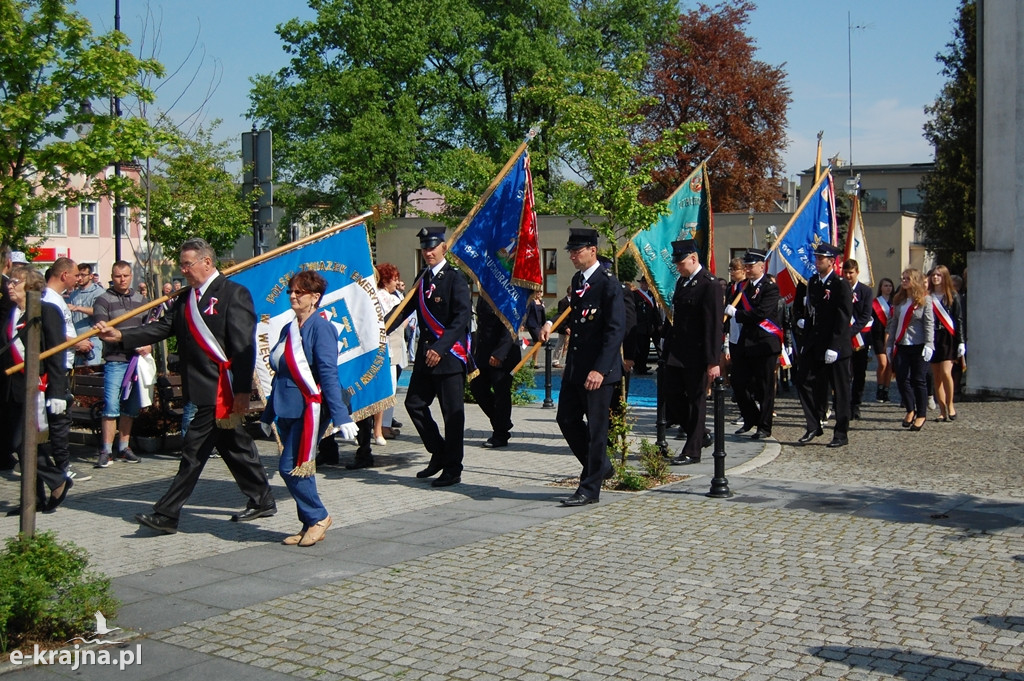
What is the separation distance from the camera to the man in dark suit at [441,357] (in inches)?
384

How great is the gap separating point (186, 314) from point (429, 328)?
2.59 meters

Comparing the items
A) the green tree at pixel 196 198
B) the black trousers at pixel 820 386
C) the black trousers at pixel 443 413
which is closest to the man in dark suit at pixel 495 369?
the black trousers at pixel 443 413

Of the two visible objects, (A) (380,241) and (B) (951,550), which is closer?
(B) (951,550)

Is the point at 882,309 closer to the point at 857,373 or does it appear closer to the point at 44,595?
the point at 857,373

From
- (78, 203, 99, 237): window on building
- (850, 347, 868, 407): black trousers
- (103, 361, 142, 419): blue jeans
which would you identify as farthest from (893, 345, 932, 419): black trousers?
(78, 203, 99, 237): window on building

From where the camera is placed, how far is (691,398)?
10734 millimetres

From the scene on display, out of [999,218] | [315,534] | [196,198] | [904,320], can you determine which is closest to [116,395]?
[315,534]

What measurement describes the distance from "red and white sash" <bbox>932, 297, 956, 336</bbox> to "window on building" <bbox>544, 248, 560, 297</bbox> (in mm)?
34980

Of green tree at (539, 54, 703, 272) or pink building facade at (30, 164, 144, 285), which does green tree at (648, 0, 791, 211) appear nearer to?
green tree at (539, 54, 703, 272)

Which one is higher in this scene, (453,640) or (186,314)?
(186,314)

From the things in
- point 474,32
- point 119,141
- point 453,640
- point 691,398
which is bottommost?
point 453,640

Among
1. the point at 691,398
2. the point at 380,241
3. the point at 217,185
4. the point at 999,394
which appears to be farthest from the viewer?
the point at 380,241

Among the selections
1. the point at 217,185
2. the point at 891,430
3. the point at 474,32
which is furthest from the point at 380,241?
the point at 891,430

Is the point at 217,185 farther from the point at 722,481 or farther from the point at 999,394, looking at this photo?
the point at 722,481
